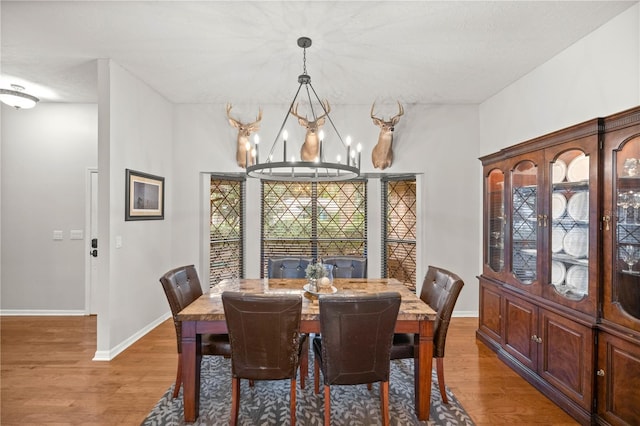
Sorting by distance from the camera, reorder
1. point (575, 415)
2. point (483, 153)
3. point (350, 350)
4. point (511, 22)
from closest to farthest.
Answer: point (350, 350) < point (575, 415) < point (511, 22) < point (483, 153)

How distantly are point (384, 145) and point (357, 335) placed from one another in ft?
8.97

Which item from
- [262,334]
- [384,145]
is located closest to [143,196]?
[262,334]

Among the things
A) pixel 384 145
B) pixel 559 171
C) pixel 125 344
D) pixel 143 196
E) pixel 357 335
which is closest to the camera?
pixel 357 335

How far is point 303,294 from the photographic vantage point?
250cm

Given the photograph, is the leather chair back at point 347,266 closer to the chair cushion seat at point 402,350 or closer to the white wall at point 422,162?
the chair cushion seat at point 402,350

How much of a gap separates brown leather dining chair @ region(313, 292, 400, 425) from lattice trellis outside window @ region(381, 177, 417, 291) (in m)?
2.50

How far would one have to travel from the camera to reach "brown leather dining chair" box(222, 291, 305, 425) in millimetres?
1785

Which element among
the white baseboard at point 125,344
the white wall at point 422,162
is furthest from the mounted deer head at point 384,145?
the white baseboard at point 125,344

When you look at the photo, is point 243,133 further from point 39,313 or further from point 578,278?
point 578,278

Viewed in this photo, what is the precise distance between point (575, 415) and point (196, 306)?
8.56 ft

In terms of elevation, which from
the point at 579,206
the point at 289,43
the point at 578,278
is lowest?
the point at 578,278

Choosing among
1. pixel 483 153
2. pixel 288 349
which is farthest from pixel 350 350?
pixel 483 153

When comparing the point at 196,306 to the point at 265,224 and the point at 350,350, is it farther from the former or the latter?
the point at 265,224

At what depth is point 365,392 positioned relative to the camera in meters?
2.45
